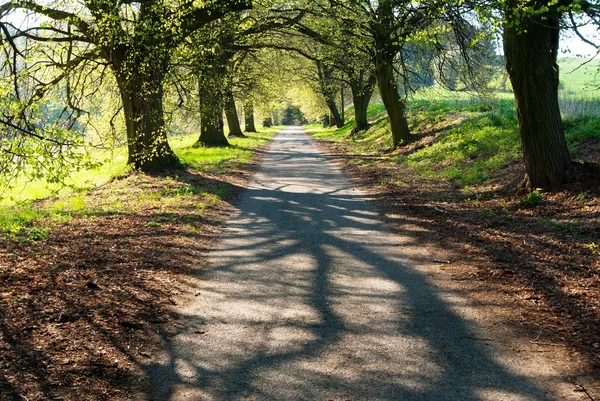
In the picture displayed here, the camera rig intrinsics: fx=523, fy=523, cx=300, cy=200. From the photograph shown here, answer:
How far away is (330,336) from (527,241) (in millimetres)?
4125

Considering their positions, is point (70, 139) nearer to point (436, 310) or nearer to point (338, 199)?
point (436, 310)

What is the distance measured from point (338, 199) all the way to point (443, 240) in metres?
4.41

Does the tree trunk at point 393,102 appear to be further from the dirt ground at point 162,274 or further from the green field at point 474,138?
the dirt ground at point 162,274

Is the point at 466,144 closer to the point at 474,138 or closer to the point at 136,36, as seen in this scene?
the point at 474,138

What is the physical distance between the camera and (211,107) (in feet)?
64.5

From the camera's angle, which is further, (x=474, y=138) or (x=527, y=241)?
(x=474, y=138)

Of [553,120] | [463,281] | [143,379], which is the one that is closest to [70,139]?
[143,379]

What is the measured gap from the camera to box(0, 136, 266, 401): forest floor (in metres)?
4.16

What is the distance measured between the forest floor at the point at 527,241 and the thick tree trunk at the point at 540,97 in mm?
424

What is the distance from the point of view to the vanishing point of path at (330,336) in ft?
13.1

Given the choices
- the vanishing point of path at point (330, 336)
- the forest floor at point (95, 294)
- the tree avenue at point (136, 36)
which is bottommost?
the vanishing point of path at point (330, 336)

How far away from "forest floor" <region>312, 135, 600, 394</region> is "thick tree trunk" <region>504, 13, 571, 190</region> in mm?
424

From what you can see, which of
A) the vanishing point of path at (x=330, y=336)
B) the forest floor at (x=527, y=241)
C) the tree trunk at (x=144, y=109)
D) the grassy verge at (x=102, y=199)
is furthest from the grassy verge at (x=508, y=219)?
the tree trunk at (x=144, y=109)

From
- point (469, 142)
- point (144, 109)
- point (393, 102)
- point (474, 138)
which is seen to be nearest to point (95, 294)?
point (144, 109)
